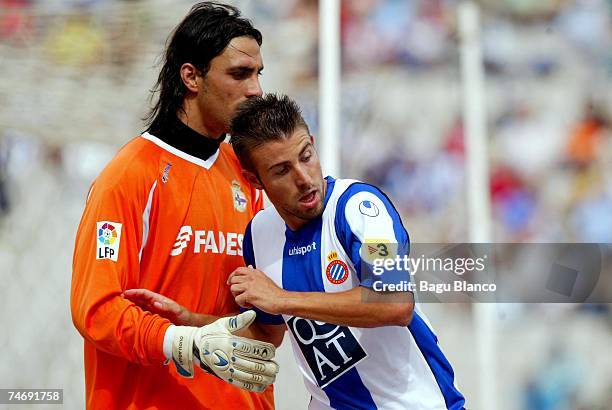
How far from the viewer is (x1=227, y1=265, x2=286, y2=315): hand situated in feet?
7.94

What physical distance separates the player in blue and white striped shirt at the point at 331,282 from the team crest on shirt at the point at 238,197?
0.37 meters

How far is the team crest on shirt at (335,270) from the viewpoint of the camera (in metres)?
2.49

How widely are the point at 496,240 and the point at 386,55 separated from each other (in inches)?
101

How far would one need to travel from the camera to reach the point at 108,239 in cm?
259

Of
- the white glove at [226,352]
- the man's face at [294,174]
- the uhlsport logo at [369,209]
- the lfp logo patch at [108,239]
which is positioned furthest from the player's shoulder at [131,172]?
the uhlsport logo at [369,209]

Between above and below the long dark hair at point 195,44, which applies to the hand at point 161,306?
below

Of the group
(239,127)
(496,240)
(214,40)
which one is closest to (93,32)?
(214,40)

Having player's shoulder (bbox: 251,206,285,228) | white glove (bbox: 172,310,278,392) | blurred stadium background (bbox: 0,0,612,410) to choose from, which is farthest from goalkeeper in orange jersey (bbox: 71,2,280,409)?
blurred stadium background (bbox: 0,0,612,410)

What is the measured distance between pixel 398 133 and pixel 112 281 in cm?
636

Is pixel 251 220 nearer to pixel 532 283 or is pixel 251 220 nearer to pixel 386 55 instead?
pixel 532 283

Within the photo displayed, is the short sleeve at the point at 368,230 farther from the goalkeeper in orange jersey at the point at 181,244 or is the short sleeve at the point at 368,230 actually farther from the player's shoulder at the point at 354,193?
the goalkeeper in orange jersey at the point at 181,244

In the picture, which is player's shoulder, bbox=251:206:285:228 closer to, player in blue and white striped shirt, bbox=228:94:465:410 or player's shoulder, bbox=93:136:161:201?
player in blue and white striped shirt, bbox=228:94:465:410

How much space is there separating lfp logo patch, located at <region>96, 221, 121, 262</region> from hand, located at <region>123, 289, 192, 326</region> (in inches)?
5.1

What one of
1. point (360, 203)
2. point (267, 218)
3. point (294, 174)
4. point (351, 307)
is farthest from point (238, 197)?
point (351, 307)
